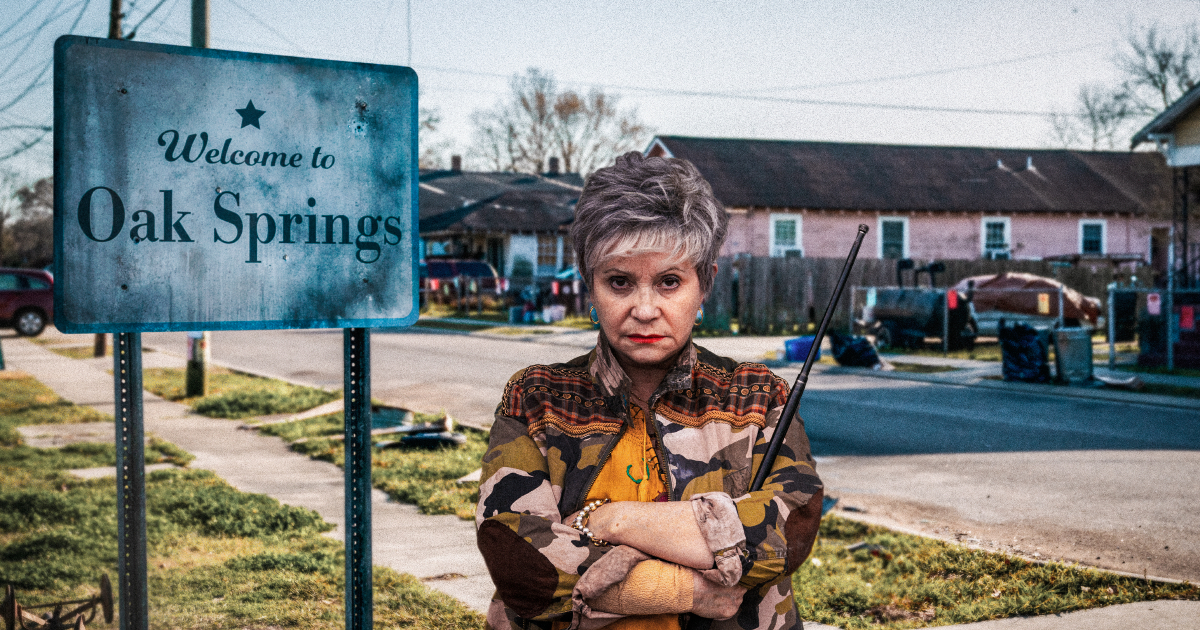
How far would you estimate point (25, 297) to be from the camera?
27969 mm

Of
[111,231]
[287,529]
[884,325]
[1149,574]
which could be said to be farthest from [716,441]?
[884,325]

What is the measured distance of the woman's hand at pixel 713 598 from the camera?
1.88 metres

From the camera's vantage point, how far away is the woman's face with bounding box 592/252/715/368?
207 centimetres

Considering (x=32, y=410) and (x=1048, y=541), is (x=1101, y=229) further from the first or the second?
(x=32, y=410)

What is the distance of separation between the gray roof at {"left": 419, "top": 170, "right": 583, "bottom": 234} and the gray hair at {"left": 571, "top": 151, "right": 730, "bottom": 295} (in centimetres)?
3941

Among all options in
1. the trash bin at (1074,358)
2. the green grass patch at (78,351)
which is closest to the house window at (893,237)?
the trash bin at (1074,358)

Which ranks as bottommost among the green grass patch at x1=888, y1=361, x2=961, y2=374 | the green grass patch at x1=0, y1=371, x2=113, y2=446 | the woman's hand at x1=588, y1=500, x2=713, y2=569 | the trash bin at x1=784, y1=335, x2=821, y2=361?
the green grass patch at x1=0, y1=371, x2=113, y2=446

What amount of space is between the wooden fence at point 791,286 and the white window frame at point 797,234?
5.03 metres

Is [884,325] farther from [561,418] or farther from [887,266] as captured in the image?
[561,418]

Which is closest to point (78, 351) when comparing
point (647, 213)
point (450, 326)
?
point (450, 326)

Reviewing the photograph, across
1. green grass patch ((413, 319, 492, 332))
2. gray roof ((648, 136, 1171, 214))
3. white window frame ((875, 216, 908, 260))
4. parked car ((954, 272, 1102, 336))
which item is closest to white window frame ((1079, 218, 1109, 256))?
gray roof ((648, 136, 1171, 214))

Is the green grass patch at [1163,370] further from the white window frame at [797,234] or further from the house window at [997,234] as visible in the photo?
the house window at [997,234]

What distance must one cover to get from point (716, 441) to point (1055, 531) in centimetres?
488

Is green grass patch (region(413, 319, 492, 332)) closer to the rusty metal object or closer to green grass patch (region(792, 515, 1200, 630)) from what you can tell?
green grass patch (region(792, 515, 1200, 630))
